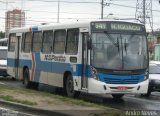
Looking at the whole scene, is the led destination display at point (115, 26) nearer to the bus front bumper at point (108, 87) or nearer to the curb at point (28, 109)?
the bus front bumper at point (108, 87)

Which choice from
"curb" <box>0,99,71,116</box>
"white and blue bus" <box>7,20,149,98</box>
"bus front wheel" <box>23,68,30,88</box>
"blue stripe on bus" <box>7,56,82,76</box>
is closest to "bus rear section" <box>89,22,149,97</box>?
"white and blue bus" <box>7,20,149,98</box>

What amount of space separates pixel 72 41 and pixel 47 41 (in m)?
2.68

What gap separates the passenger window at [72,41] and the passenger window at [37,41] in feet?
10.2

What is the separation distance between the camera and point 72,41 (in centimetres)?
1939

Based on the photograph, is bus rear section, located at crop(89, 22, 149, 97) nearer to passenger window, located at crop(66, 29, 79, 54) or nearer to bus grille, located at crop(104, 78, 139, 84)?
bus grille, located at crop(104, 78, 139, 84)

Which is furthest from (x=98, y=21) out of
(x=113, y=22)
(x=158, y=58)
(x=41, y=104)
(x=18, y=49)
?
(x=158, y=58)

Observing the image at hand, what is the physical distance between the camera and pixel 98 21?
18.2 metres

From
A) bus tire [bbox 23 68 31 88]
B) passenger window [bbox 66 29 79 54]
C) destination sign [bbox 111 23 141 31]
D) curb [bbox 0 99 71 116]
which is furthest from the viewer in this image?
bus tire [bbox 23 68 31 88]

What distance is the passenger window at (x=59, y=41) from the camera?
20.2 m

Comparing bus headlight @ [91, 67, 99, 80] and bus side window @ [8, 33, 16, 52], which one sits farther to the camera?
bus side window @ [8, 33, 16, 52]

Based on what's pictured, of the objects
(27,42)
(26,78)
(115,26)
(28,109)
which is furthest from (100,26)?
(26,78)

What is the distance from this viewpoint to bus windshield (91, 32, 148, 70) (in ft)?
58.2

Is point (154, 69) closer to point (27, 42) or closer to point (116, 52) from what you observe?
point (27, 42)

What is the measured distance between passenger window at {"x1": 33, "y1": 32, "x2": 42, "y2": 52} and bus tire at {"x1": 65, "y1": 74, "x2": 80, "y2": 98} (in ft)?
11.4
